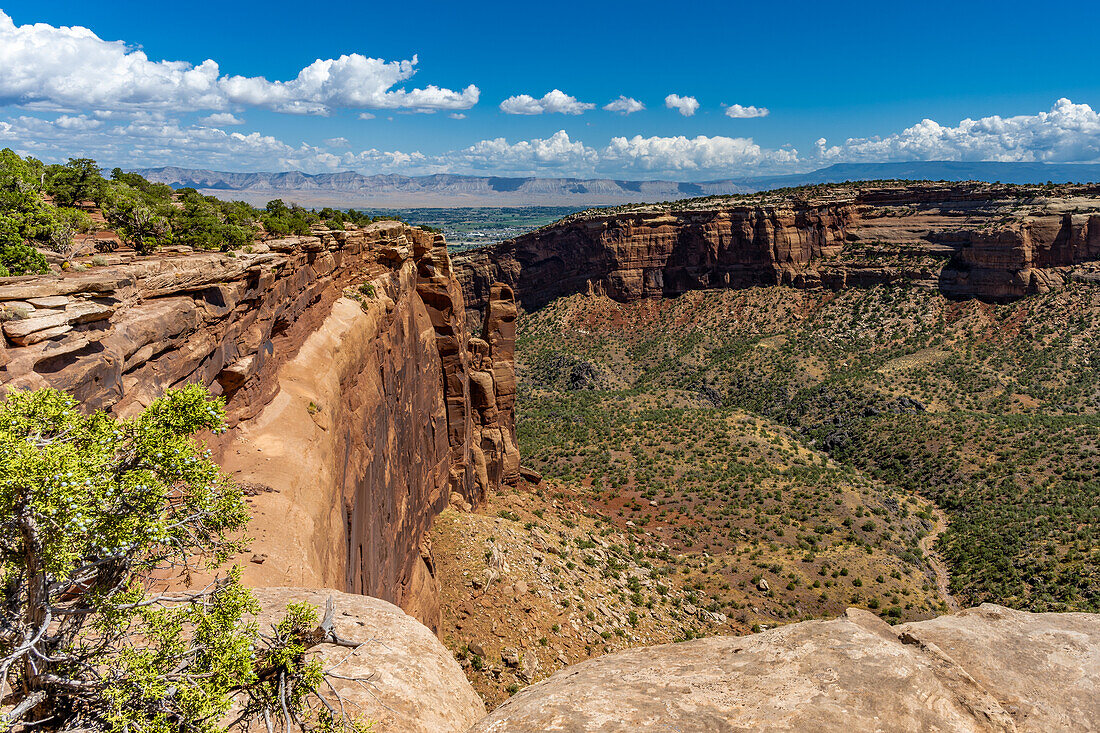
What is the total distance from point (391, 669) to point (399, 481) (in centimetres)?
1606

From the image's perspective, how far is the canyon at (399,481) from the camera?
776 centimetres

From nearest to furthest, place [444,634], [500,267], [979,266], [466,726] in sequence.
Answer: [466,726] < [444,634] < [979,266] < [500,267]

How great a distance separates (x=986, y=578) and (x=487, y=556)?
3090 centimetres

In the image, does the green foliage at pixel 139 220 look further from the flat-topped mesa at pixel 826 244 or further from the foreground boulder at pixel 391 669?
the flat-topped mesa at pixel 826 244

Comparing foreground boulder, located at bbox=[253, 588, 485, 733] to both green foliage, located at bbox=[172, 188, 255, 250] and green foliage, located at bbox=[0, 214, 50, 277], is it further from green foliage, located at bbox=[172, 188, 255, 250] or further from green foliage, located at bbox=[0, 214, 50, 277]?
green foliage, located at bbox=[172, 188, 255, 250]

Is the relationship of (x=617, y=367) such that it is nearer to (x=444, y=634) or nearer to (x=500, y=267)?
(x=500, y=267)

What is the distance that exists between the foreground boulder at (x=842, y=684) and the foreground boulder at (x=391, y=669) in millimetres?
676

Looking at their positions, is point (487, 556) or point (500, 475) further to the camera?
point (500, 475)

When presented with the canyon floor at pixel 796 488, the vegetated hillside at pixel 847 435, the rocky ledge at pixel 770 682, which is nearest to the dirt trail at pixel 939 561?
the canyon floor at pixel 796 488

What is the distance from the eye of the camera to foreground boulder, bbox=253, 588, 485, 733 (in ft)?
23.0

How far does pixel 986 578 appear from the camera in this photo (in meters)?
34.2

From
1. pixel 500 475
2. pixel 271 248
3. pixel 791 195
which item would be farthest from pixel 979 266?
pixel 271 248

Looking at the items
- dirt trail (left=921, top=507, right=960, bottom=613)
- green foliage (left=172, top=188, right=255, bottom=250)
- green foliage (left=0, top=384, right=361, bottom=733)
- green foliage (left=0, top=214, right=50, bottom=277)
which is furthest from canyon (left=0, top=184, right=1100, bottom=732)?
dirt trail (left=921, top=507, right=960, bottom=613)

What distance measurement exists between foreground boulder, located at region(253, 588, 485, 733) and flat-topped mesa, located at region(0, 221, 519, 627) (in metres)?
2.17
